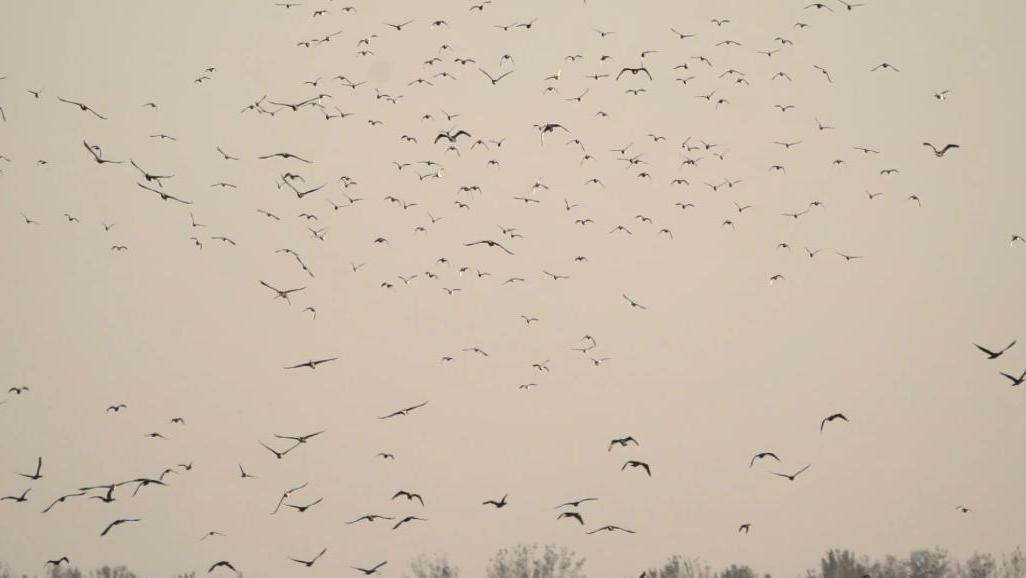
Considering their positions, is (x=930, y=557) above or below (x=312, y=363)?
above

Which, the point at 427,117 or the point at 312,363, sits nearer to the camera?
the point at 312,363

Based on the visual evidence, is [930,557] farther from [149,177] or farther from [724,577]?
[149,177]

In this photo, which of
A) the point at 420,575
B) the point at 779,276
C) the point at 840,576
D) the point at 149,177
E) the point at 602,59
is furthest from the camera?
the point at 420,575

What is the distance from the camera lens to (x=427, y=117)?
67500mm

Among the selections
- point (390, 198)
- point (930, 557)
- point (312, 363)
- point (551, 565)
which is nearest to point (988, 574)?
point (930, 557)

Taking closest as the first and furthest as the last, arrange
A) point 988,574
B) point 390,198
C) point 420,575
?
point 390,198 < point 988,574 < point 420,575

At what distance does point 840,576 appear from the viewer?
362 ft

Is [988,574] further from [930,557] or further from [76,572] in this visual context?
[76,572]

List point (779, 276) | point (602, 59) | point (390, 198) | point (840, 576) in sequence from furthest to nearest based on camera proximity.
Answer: point (840, 576), point (390, 198), point (779, 276), point (602, 59)

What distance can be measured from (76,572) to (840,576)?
214 feet

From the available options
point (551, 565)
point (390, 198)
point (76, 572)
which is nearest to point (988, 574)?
point (551, 565)

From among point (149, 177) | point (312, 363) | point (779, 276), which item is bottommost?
point (312, 363)

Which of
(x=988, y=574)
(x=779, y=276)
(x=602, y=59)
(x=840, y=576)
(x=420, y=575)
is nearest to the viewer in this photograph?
(x=602, y=59)

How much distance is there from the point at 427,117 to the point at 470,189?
17.3ft
